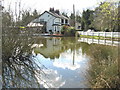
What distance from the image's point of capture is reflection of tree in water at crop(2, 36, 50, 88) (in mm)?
3021

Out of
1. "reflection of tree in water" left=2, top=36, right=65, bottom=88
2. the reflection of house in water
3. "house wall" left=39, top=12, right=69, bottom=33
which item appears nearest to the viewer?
"reflection of tree in water" left=2, top=36, right=65, bottom=88

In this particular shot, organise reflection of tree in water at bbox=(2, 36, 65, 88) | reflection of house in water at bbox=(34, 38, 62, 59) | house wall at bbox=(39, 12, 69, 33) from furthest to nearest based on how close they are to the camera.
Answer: house wall at bbox=(39, 12, 69, 33)
reflection of house in water at bbox=(34, 38, 62, 59)
reflection of tree in water at bbox=(2, 36, 65, 88)

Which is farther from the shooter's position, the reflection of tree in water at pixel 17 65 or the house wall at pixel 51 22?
the house wall at pixel 51 22

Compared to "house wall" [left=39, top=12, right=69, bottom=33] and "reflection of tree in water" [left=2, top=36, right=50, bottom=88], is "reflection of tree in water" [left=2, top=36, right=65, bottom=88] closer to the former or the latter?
"reflection of tree in water" [left=2, top=36, right=50, bottom=88]

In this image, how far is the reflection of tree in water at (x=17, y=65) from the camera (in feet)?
9.91

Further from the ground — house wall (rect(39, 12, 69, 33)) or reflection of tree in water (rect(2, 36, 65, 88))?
house wall (rect(39, 12, 69, 33))

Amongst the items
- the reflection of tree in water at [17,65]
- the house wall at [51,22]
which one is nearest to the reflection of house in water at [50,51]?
the reflection of tree in water at [17,65]

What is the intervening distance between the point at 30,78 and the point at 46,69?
0.85 metres

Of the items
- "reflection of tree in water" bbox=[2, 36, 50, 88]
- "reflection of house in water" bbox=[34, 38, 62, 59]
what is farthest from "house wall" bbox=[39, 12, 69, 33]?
"reflection of tree in water" bbox=[2, 36, 50, 88]

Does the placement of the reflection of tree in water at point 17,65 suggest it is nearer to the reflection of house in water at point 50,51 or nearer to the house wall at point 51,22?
the reflection of house in water at point 50,51

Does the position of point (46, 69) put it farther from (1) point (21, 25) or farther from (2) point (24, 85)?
(1) point (21, 25)

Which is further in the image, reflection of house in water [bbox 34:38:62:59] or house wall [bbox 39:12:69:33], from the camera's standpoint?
house wall [bbox 39:12:69:33]

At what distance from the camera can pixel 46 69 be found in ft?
13.3

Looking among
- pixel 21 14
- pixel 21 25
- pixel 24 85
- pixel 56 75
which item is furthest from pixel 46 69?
pixel 21 14
